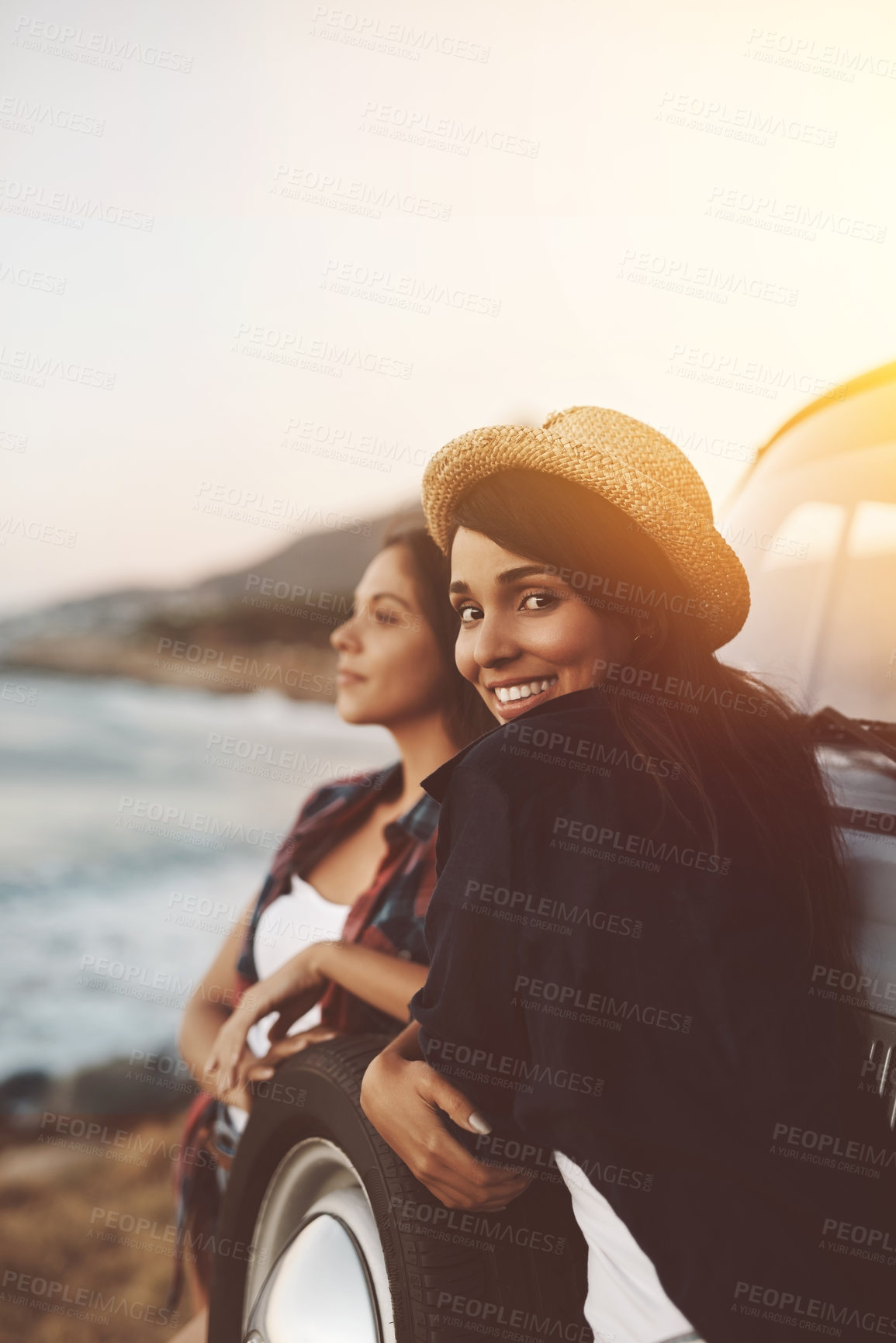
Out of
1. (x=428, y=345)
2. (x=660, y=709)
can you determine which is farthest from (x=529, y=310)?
(x=660, y=709)

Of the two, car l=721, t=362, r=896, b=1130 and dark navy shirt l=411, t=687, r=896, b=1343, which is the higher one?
car l=721, t=362, r=896, b=1130

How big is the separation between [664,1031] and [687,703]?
1.31 feet

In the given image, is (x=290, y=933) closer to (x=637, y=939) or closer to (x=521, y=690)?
(x=521, y=690)

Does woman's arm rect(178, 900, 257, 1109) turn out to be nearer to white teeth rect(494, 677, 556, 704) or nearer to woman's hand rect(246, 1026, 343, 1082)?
woman's hand rect(246, 1026, 343, 1082)

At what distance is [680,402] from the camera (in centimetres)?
180

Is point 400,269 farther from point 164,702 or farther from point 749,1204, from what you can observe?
point 749,1204

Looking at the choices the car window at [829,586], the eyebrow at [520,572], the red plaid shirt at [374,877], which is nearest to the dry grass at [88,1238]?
the red plaid shirt at [374,877]

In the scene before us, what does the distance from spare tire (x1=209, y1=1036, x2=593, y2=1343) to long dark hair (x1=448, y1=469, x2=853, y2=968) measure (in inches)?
19.8

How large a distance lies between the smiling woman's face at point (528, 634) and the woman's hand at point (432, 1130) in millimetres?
459

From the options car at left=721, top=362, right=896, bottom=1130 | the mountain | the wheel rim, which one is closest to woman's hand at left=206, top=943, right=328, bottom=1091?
the wheel rim

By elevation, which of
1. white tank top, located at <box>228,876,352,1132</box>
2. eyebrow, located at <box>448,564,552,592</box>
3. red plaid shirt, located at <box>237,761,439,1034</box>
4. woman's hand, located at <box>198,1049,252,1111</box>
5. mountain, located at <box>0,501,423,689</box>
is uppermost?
eyebrow, located at <box>448,564,552,592</box>

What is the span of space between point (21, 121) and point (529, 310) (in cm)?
122

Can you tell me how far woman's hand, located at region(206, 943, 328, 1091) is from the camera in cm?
171

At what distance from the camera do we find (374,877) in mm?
1795
